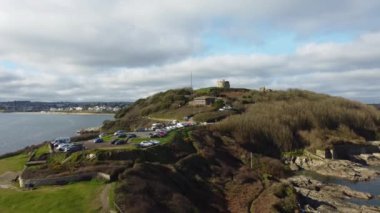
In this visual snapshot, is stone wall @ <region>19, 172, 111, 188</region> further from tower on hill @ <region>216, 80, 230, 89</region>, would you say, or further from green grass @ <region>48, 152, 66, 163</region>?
tower on hill @ <region>216, 80, 230, 89</region>

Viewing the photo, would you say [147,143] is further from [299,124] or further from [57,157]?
[299,124]

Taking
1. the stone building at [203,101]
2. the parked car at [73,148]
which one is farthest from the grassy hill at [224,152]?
the stone building at [203,101]

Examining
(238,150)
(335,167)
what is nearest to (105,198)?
(238,150)

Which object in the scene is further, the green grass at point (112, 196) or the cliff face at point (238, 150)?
the cliff face at point (238, 150)

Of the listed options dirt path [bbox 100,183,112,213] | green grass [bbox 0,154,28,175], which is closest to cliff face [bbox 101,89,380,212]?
dirt path [bbox 100,183,112,213]

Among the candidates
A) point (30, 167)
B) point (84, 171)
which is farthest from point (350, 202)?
point (30, 167)

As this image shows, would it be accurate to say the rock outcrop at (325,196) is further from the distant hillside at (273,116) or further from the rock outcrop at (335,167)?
the distant hillside at (273,116)

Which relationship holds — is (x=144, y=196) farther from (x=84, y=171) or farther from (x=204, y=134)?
(x=204, y=134)
